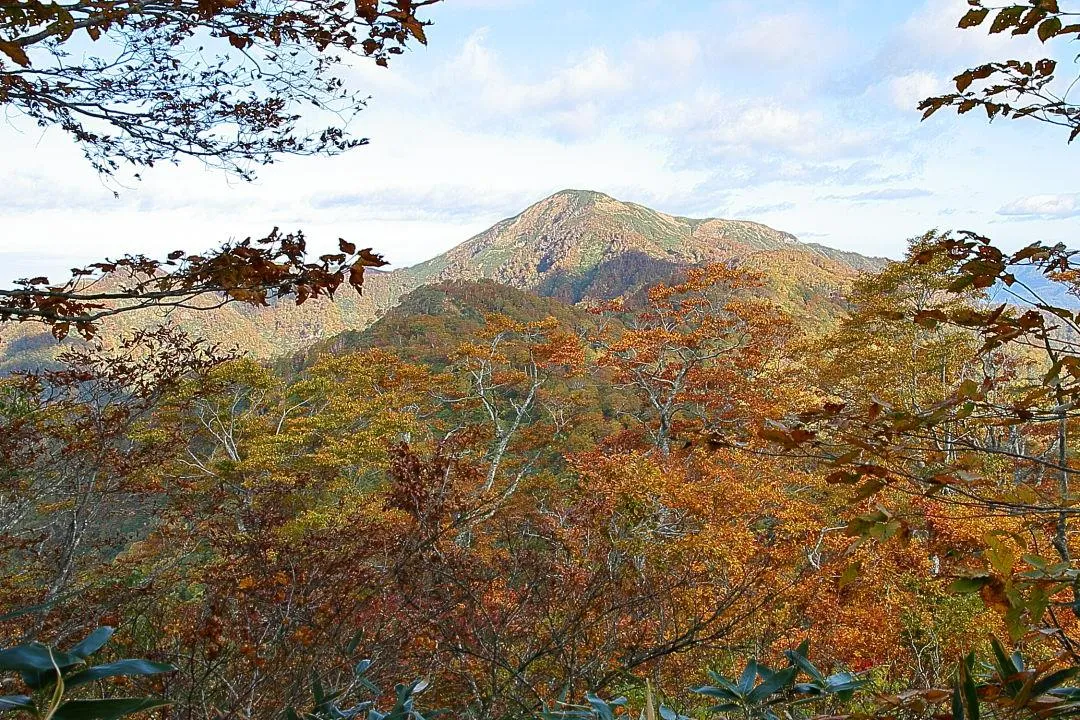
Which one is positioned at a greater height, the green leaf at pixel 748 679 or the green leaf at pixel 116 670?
the green leaf at pixel 116 670

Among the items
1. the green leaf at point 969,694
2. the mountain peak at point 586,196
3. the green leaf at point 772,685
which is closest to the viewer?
the green leaf at point 969,694

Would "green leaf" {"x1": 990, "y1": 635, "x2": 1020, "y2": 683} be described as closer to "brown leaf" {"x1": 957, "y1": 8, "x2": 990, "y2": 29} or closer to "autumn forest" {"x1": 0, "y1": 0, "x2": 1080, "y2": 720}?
"autumn forest" {"x1": 0, "y1": 0, "x2": 1080, "y2": 720}

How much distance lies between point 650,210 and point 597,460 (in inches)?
7798

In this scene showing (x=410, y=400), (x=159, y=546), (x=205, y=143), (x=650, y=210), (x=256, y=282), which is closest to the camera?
(x=256, y=282)

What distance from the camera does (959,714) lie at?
95 centimetres

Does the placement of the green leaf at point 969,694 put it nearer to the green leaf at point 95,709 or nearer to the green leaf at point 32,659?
the green leaf at point 95,709

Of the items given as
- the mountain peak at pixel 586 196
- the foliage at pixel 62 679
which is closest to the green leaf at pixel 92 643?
the foliage at pixel 62 679

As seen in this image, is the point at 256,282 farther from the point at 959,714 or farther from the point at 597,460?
the point at 597,460

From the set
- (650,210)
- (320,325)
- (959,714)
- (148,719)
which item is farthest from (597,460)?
(650,210)

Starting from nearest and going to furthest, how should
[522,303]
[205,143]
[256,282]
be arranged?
[256,282], [205,143], [522,303]

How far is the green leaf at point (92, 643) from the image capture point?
0.69 meters

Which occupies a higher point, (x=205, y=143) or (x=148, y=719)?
(x=205, y=143)

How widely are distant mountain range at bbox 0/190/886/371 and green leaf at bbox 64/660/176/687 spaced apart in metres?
70.9

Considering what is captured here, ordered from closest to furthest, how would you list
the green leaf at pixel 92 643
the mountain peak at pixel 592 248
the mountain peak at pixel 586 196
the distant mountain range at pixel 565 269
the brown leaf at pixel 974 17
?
the green leaf at pixel 92 643, the brown leaf at pixel 974 17, the distant mountain range at pixel 565 269, the mountain peak at pixel 592 248, the mountain peak at pixel 586 196
